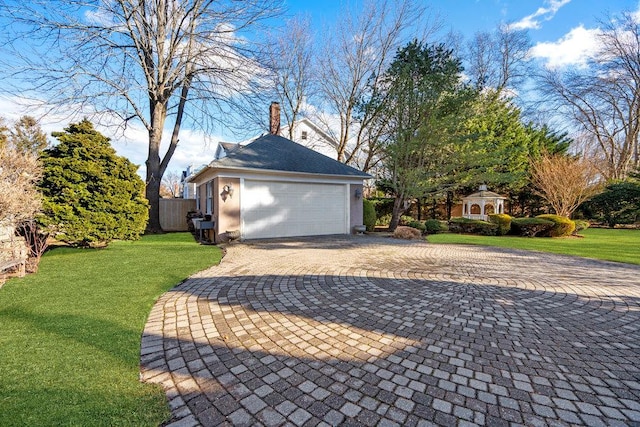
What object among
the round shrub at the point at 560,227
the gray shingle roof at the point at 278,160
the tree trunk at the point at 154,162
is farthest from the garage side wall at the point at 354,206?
the round shrub at the point at 560,227

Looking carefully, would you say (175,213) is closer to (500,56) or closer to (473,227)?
(473,227)

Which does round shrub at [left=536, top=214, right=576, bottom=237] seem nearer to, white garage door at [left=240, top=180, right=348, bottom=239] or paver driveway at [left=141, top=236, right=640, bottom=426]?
paver driveway at [left=141, top=236, right=640, bottom=426]

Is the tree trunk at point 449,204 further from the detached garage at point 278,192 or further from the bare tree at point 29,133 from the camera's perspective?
the bare tree at point 29,133

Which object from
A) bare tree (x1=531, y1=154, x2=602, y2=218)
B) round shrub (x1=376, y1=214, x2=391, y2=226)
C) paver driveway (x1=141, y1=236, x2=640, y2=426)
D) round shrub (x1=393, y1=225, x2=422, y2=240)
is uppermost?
bare tree (x1=531, y1=154, x2=602, y2=218)

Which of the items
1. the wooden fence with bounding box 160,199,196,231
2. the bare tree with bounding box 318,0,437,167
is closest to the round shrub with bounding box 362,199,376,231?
the bare tree with bounding box 318,0,437,167

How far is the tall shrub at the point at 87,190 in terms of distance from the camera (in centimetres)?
654

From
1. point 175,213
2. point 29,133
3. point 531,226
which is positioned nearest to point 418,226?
point 531,226

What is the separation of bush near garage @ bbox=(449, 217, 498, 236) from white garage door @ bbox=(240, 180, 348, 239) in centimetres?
655

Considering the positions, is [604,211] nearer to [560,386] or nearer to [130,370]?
[560,386]

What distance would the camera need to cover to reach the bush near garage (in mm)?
13602

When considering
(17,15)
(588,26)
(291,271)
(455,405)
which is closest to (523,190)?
(588,26)

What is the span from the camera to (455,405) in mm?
1967

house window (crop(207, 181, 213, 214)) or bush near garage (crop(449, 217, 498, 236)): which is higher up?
house window (crop(207, 181, 213, 214))

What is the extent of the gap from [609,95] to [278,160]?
26.2m
